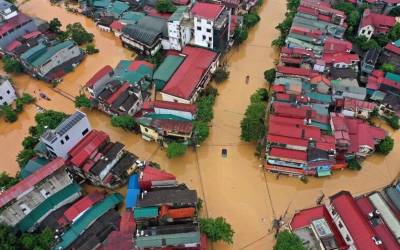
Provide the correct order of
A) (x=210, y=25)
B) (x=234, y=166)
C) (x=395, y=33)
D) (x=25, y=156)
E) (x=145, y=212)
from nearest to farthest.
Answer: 1. (x=145, y=212)
2. (x=25, y=156)
3. (x=234, y=166)
4. (x=210, y=25)
5. (x=395, y=33)

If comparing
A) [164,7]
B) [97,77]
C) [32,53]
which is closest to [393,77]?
[164,7]

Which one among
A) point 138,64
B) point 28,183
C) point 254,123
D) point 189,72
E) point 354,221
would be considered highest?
point 138,64

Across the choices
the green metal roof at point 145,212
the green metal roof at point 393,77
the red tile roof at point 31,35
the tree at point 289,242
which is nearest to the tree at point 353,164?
the tree at point 289,242

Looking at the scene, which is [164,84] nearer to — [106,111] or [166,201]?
[106,111]

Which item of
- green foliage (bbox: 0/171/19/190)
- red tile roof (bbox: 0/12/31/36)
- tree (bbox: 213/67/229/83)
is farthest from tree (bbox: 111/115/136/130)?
red tile roof (bbox: 0/12/31/36)

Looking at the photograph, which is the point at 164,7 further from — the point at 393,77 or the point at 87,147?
the point at 393,77

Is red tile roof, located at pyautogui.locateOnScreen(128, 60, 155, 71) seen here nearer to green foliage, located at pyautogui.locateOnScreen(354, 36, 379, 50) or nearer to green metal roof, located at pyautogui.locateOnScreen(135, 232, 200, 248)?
green metal roof, located at pyautogui.locateOnScreen(135, 232, 200, 248)
